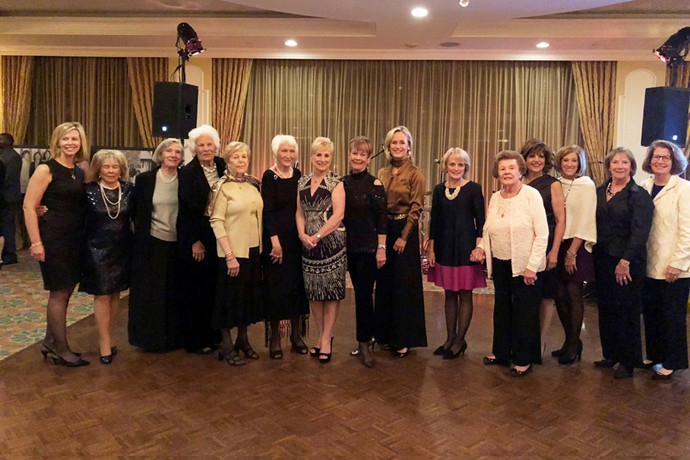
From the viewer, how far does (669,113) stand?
4.79m

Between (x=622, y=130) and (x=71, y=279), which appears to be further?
(x=622, y=130)

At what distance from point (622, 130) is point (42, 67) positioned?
323 inches

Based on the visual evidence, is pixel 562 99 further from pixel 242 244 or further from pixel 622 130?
pixel 242 244

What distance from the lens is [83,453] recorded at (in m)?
2.56

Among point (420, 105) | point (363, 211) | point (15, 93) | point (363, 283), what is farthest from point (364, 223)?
point (15, 93)

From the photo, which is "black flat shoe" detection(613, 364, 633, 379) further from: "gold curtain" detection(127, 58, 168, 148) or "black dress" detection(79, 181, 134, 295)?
"gold curtain" detection(127, 58, 168, 148)

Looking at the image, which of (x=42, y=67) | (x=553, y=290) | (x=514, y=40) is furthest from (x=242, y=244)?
(x=42, y=67)

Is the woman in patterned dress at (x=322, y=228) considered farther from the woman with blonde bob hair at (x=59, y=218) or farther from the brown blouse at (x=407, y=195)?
the woman with blonde bob hair at (x=59, y=218)

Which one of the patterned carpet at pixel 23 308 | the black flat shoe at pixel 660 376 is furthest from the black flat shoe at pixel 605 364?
the patterned carpet at pixel 23 308

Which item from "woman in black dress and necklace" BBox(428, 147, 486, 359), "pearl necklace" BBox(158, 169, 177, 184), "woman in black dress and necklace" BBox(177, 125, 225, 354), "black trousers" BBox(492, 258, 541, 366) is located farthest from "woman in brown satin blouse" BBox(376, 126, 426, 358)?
"pearl necklace" BBox(158, 169, 177, 184)

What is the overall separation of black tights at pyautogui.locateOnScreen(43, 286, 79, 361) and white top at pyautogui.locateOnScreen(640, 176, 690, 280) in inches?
140

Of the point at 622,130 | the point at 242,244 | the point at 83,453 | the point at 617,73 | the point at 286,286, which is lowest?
the point at 83,453

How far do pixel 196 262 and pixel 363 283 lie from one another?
1.11 m

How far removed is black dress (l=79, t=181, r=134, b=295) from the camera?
11.8 feet
